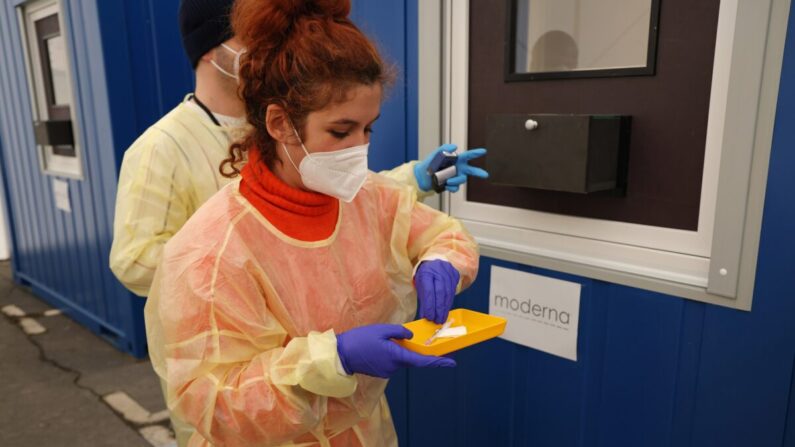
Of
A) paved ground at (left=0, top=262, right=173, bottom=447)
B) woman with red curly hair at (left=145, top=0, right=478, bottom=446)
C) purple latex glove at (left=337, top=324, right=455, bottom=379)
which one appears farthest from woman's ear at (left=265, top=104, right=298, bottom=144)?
paved ground at (left=0, top=262, right=173, bottom=447)

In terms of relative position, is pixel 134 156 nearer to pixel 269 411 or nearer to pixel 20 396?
pixel 269 411

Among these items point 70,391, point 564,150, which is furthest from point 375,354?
point 70,391

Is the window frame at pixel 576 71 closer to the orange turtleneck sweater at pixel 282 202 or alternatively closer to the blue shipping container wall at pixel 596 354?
the blue shipping container wall at pixel 596 354

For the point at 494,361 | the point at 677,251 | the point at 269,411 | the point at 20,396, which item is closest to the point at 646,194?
the point at 677,251

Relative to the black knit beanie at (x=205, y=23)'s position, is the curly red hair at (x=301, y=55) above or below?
below

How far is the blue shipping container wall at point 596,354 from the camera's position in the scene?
3.37 feet

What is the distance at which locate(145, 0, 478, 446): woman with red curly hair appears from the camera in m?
0.79

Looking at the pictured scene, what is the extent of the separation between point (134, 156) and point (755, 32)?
1.28 metres

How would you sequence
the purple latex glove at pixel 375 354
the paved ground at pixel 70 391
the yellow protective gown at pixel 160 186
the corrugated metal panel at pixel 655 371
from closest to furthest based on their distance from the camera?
1. the purple latex glove at pixel 375 354
2. the corrugated metal panel at pixel 655 371
3. the yellow protective gown at pixel 160 186
4. the paved ground at pixel 70 391

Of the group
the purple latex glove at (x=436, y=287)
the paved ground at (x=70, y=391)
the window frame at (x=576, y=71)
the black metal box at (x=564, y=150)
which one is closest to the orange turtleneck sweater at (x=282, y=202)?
the purple latex glove at (x=436, y=287)

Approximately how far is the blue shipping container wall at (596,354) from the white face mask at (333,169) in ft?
1.71

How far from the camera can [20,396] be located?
2607mm

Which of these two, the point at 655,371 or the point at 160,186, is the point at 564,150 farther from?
the point at 160,186

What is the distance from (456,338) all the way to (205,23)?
0.98 metres
